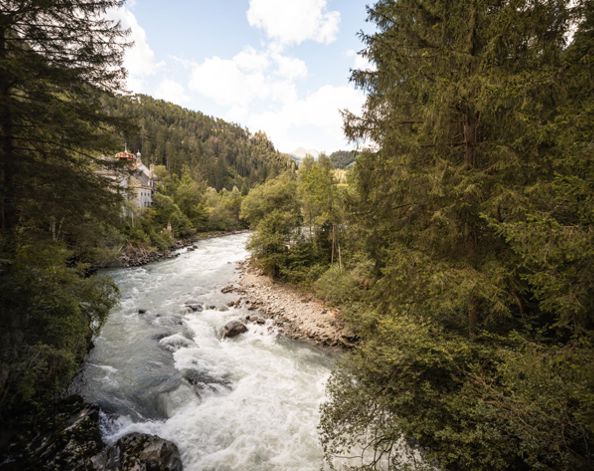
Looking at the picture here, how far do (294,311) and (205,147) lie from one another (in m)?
110

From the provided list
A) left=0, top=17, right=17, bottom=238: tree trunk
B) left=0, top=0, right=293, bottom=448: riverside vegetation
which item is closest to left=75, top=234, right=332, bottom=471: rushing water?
left=0, top=0, right=293, bottom=448: riverside vegetation

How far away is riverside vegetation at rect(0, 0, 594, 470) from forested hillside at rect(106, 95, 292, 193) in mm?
53881

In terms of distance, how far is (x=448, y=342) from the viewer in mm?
6016

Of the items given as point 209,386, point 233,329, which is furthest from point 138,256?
point 209,386

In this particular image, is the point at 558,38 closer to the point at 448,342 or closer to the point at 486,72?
the point at 486,72

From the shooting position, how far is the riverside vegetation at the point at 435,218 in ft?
13.9

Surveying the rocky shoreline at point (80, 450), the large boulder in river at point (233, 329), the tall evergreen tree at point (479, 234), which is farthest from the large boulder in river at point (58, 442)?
the large boulder in river at point (233, 329)

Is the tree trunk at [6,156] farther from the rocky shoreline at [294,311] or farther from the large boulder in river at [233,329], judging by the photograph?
the rocky shoreline at [294,311]

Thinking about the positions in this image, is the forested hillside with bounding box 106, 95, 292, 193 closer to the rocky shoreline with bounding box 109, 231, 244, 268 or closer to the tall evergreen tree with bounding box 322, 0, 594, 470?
the rocky shoreline with bounding box 109, 231, 244, 268

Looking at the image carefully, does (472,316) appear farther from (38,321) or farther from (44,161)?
(44,161)

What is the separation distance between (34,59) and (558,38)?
1079cm

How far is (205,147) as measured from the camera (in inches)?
4400

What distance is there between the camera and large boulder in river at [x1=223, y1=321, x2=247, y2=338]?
44.2ft

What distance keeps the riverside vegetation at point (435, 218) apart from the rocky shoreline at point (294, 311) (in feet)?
18.6
